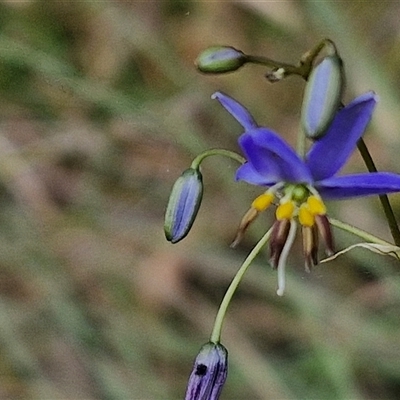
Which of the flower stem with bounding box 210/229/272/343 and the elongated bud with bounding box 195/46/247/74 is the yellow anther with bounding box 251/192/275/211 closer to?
the flower stem with bounding box 210/229/272/343

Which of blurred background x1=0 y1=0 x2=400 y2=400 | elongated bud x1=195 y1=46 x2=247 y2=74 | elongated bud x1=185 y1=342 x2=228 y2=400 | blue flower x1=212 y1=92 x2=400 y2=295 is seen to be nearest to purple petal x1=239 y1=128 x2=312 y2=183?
blue flower x1=212 y1=92 x2=400 y2=295

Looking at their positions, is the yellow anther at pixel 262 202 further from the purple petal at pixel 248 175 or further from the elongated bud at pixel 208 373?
the elongated bud at pixel 208 373

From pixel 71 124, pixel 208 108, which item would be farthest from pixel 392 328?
pixel 71 124

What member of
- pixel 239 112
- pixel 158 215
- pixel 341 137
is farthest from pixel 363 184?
pixel 158 215

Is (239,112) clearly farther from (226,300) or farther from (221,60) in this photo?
(226,300)

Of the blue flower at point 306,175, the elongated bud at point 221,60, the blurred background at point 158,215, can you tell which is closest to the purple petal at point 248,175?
the blue flower at point 306,175
